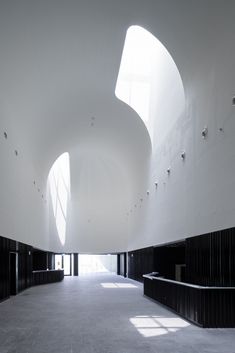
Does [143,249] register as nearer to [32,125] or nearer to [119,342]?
[32,125]

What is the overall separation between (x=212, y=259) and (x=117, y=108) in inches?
499

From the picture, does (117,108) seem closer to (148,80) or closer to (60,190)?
(148,80)

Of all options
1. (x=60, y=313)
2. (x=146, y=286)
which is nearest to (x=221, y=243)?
(x=60, y=313)

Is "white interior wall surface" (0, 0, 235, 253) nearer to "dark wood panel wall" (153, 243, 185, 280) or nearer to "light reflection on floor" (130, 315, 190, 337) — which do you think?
"dark wood panel wall" (153, 243, 185, 280)

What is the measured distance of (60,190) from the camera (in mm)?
41281

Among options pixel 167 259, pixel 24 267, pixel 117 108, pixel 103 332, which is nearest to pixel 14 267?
Result: pixel 24 267

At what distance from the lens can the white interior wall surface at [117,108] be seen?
11.8 m

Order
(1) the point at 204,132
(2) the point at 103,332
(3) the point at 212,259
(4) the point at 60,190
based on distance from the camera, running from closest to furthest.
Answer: (2) the point at 103,332, (3) the point at 212,259, (1) the point at 204,132, (4) the point at 60,190

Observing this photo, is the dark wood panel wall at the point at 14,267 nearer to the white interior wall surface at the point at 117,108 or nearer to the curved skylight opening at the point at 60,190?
the white interior wall surface at the point at 117,108

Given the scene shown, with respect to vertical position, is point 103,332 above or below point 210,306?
below

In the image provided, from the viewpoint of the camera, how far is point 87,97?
21.1 m

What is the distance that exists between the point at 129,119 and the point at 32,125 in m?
6.59

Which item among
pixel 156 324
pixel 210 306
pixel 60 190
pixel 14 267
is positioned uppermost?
pixel 60 190

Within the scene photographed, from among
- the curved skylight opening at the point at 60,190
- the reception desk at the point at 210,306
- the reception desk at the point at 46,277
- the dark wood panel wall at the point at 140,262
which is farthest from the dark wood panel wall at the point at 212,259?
the curved skylight opening at the point at 60,190
